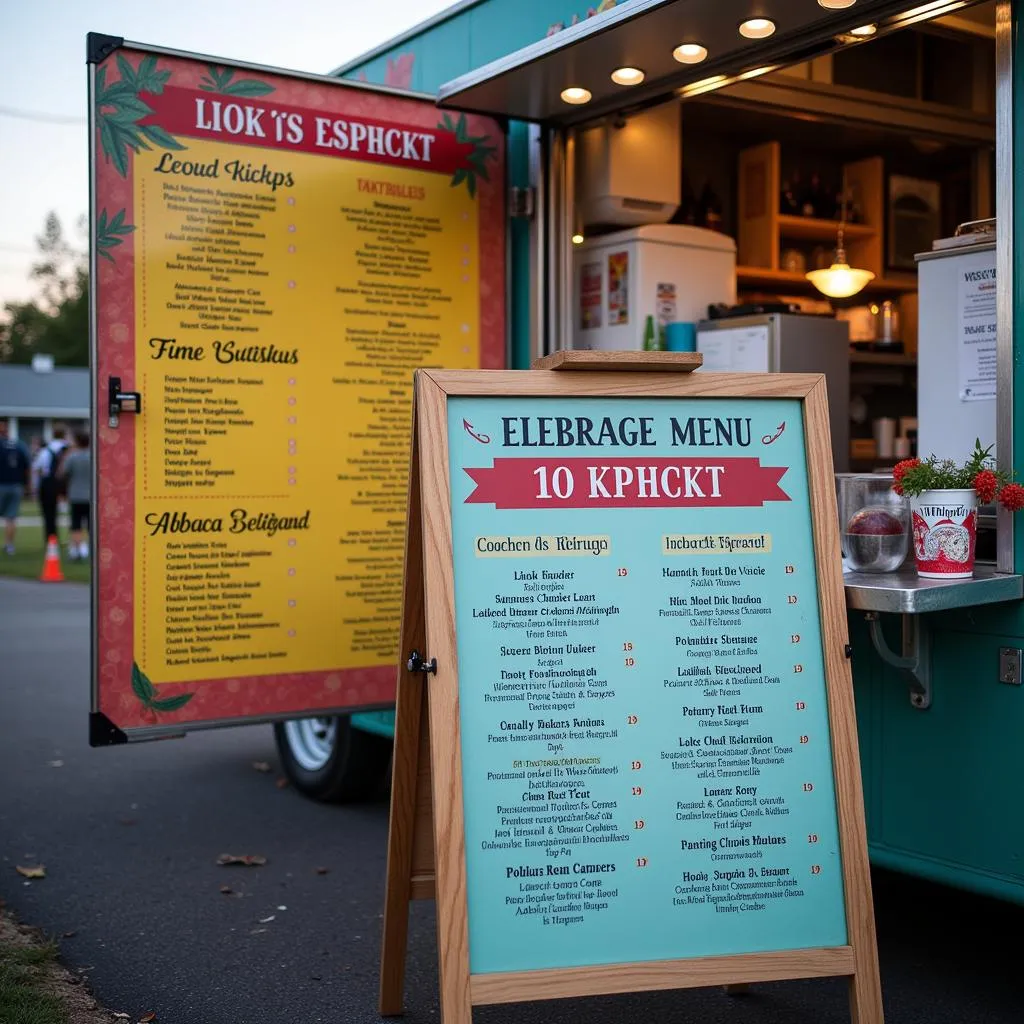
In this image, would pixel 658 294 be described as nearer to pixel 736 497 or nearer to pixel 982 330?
pixel 982 330

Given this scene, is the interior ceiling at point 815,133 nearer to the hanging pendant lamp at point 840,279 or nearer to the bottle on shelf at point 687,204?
the bottle on shelf at point 687,204

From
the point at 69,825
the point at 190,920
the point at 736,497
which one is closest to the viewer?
the point at 736,497

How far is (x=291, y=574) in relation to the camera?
4.56 meters

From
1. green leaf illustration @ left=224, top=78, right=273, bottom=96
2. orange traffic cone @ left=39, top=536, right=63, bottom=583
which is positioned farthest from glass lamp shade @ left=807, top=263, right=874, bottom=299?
orange traffic cone @ left=39, top=536, right=63, bottom=583

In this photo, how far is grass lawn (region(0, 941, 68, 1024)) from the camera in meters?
3.32

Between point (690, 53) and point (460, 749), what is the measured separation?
246 cm

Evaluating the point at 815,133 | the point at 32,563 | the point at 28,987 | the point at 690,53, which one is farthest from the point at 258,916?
the point at 32,563

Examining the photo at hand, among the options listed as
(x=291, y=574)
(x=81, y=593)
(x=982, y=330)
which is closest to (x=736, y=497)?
(x=982, y=330)

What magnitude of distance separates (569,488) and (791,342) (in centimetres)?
281

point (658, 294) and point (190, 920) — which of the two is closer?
point (190, 920)

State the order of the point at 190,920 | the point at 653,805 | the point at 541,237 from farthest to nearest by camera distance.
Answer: the point at 541,237 → the point at 190,920 → the point at 653,805

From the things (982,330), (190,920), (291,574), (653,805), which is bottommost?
(190,920)

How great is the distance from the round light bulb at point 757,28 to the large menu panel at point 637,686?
4.56 ft

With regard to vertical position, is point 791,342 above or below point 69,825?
above
